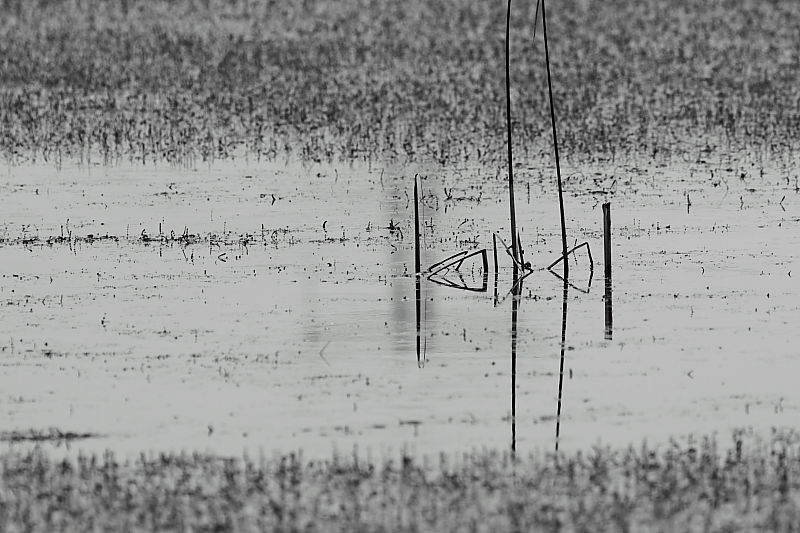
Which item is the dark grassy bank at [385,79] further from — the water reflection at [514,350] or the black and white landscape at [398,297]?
the water reflection at [514,350]

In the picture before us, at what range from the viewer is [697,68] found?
33031mm

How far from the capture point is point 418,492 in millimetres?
8523

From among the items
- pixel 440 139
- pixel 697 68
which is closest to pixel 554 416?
pixel 440 139

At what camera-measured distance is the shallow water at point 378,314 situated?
10305 mm

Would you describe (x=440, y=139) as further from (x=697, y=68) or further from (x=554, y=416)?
(x=554, y=416)

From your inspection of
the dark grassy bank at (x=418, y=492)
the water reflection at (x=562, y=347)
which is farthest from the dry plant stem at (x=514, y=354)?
the dark grassy bank at (x=418, y=492)

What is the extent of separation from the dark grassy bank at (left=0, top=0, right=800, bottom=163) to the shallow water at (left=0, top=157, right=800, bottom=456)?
3071 millimetres

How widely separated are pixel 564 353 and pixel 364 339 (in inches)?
57.4

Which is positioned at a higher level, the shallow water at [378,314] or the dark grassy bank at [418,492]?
the shallow water at [378,314]

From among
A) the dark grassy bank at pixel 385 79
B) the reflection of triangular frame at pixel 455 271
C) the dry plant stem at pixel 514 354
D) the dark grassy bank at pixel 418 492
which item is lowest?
the dark grassy bank at pixel 418 492

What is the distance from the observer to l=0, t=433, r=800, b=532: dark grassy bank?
26.5 ft

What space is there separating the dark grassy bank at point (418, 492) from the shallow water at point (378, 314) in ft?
1.90

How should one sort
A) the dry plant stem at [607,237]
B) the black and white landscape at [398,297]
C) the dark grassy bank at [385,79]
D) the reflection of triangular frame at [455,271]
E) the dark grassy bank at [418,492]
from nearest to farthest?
the dark grassy bank at [418,492] < the black and white landscape at [398,297] < the dry plant stem at [607,237] < the reflection of triangular frame at [455,271] < the dark grassy bank at [385,79]

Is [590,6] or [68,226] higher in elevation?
[590,6]
